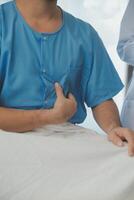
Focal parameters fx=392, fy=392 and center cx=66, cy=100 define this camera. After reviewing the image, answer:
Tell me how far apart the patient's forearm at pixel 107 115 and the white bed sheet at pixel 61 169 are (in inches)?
7.6

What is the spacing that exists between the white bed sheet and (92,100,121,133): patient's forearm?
0.19 metres

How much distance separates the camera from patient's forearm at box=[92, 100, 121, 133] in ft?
4.01

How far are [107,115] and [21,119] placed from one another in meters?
0.32

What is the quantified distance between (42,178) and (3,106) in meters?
0.27

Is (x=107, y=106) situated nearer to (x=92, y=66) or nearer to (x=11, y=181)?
(x=92, y=66)

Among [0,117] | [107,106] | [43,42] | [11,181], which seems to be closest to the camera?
[11,181]

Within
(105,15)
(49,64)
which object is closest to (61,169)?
(49,64)

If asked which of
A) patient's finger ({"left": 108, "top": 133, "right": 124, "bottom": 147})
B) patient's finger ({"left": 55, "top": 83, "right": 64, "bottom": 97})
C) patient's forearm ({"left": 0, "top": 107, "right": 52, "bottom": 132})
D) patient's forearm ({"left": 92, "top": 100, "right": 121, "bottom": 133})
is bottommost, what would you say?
patient's forearm ({"left": 92, "top": 100, "right": 121, "bottom": 133})

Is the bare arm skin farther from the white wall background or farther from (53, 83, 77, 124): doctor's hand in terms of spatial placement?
the white wall background

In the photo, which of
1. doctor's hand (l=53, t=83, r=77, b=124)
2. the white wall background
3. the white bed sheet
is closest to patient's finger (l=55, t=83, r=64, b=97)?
doctor's hand (l=53, t=83, r=77, b=124)

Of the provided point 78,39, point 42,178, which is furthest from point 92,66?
point 42,178

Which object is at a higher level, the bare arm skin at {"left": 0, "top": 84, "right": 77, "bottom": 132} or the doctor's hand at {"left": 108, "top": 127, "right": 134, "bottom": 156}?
the bare arm skin at {"left": 0, "top": 84, "right": 77, "bottom": 132}

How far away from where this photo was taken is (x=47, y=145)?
100cm

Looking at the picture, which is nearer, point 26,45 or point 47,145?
point 47,145
